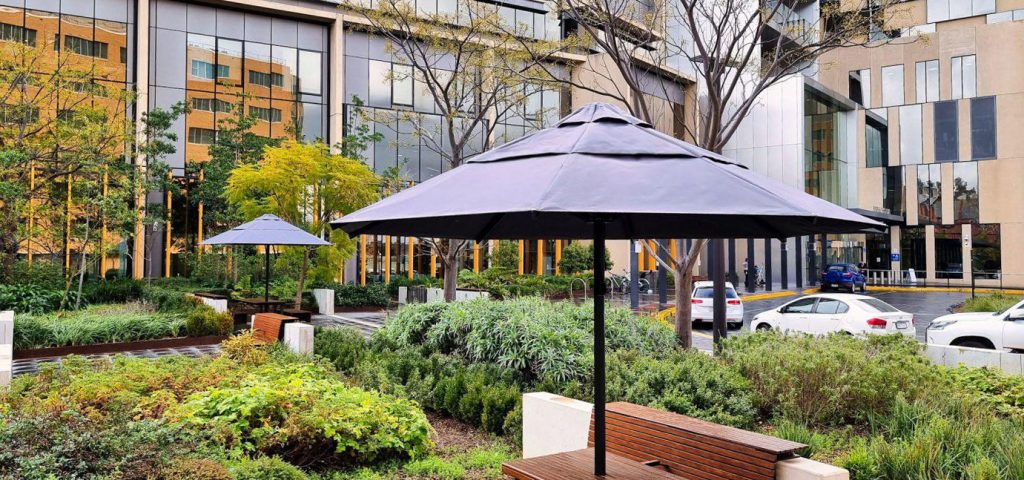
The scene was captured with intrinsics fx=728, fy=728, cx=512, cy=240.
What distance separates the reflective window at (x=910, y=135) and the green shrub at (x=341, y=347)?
47744 millimetres

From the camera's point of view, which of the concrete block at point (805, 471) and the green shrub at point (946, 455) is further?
the green shrub at point (946, 455)

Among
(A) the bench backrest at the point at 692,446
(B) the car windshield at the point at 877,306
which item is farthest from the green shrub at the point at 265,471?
(B) the car windshield at the point at 877,306

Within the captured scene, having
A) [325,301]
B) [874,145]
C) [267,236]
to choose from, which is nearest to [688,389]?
[267,236]

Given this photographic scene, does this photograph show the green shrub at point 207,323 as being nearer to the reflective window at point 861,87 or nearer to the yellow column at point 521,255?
the yellow column at point 521,255

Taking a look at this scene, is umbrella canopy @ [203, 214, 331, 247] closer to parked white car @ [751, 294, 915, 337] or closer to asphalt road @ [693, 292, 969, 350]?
asphalt road @ [693, 292, 969, 350]

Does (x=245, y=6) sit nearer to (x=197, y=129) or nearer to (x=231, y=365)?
(x=197, y=129)

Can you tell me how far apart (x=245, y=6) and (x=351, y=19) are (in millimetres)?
4634

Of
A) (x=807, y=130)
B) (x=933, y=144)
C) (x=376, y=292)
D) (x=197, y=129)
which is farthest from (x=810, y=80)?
(x=197, y=129)

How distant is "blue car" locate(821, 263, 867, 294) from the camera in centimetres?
3988

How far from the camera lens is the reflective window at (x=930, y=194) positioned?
48344mm

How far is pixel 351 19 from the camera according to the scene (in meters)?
33.7

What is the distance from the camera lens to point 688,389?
7.39 metres

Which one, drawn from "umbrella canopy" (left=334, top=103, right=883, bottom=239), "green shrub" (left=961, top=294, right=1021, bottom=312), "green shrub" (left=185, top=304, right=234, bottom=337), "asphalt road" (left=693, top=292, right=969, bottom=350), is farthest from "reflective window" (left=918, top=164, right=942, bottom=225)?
"umbrella canopy" (left=334, top=103, right=883, bottom=239)

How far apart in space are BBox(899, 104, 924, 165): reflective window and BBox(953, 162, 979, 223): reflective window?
255 centimetres
